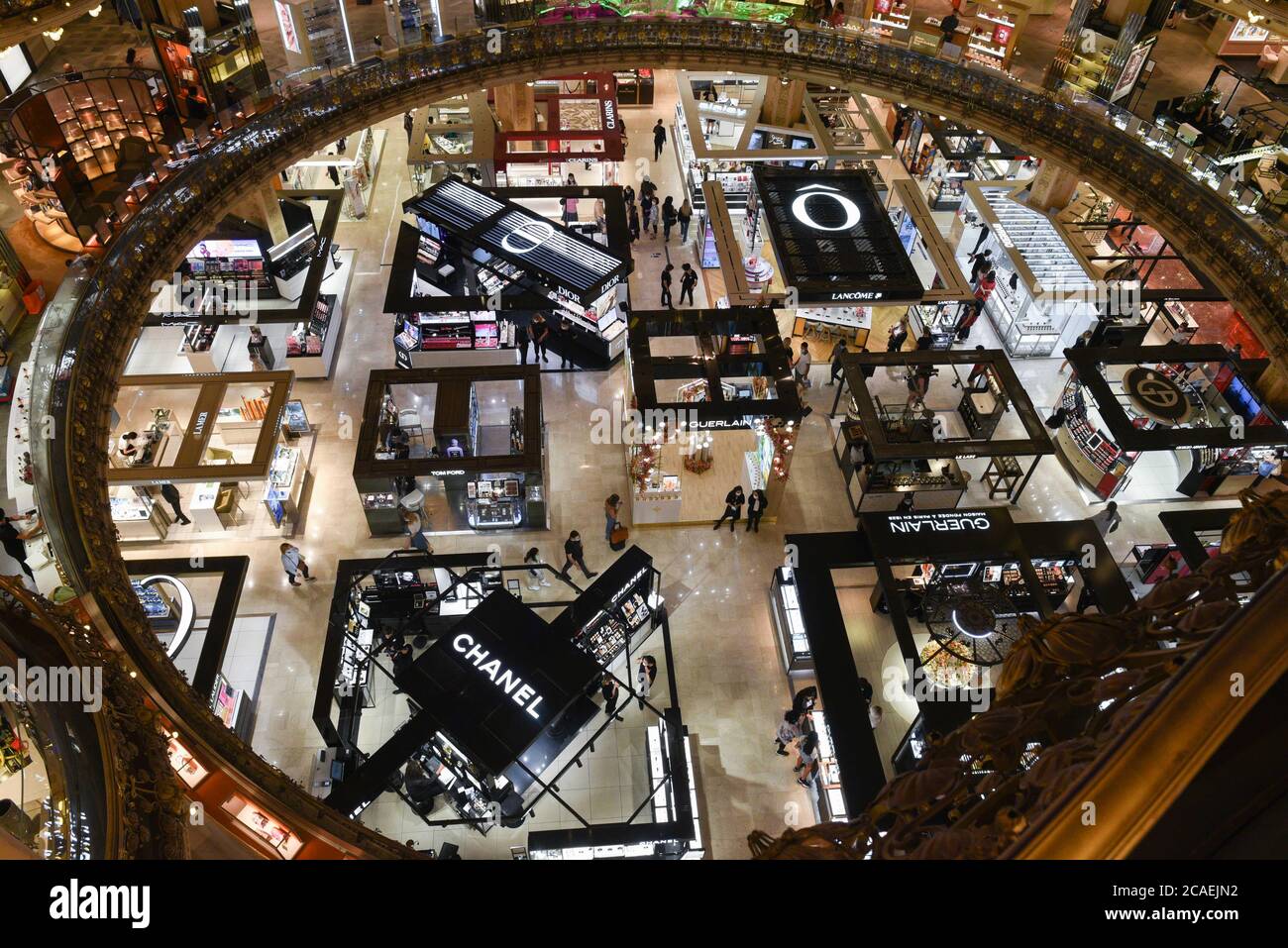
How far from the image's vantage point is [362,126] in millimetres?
20734

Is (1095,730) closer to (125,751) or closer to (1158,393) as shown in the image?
(125,751)

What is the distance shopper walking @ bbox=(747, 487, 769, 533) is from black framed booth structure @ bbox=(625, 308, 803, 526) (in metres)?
0.36

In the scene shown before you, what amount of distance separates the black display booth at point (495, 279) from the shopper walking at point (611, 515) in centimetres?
585

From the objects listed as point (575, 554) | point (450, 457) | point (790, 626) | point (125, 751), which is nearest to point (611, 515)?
point (575, 554)

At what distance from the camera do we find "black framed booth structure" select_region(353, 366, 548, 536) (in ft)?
61.2

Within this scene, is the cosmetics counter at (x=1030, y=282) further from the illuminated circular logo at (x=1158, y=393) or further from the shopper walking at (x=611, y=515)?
the shopper walking at (x=611, y=515)

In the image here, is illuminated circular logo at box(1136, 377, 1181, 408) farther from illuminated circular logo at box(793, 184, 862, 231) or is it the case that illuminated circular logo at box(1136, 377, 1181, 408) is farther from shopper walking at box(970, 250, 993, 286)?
illuminated circular logo at box(793, 184, 862, 231)

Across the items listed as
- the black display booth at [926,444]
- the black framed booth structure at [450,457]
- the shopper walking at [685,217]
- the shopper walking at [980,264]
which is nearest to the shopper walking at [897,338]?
the black display booth at [926,444]

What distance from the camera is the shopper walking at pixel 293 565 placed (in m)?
18.3

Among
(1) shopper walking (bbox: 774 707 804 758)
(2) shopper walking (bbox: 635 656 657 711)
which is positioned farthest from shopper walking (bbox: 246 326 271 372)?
(1) shopper walking (bbox: 774 707 804 758)

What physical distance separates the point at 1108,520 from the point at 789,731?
959 cm

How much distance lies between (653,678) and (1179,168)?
15968 mm

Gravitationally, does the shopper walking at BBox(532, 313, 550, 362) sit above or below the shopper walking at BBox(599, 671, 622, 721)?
below
